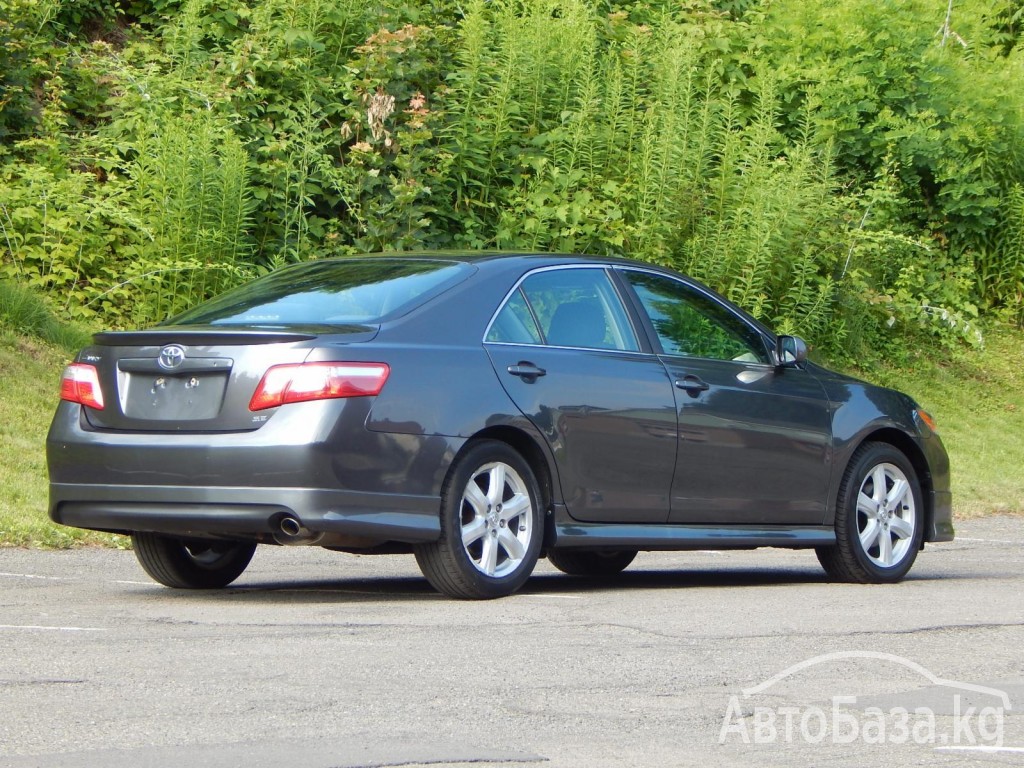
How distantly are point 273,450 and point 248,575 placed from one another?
2326 mm

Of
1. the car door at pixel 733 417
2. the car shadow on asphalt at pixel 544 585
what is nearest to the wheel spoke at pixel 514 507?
the car shadow on asphalt at pixel 544 585

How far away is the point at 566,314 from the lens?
26.0 feet

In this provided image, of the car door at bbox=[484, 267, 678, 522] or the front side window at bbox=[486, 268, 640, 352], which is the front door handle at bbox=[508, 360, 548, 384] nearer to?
the car door at bbox=[484, 267, 678, 522]

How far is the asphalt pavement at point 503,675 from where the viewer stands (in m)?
4.41

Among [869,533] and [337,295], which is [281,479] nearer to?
[337,295]

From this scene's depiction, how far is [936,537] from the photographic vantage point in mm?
9258

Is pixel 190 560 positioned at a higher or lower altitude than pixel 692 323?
lower

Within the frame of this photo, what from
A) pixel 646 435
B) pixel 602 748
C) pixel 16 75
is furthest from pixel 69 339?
pixel 602 748

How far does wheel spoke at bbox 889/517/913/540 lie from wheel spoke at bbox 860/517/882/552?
113 millimetres

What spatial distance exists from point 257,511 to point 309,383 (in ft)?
1.81

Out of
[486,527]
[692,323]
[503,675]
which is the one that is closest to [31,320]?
[692,323]

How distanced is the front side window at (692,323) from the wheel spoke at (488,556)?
1542 mm

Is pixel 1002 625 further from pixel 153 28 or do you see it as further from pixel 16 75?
pixel 153 28
